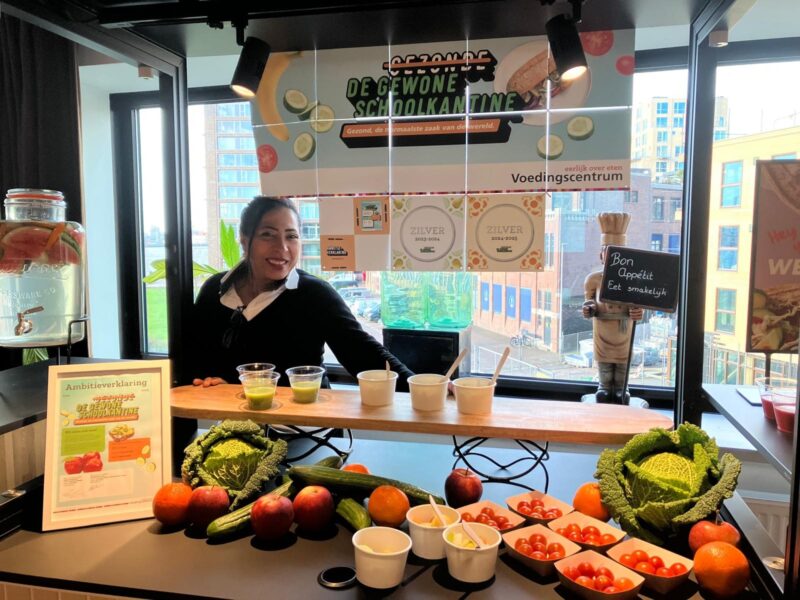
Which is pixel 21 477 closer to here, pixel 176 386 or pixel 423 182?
pixel 176 386

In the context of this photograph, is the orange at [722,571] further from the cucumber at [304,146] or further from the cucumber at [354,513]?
the cucumber at [304,146]

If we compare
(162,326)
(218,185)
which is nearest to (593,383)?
(218,185)

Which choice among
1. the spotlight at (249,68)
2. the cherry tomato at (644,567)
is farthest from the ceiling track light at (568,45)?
the cherry tomato at (644,567)

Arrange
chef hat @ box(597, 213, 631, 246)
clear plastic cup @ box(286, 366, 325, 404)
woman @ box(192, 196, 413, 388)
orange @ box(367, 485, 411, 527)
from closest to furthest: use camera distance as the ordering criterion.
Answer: orange @ box(367, 485, 411, 527) < clear plastic cup @ box(286, 366, 325, 404) < chef hat @ box(597, 213, 631, 246) < woman @ box(192, 196, 413, 388)

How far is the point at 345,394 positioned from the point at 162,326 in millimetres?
2331

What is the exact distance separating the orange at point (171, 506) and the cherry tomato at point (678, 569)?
104cm

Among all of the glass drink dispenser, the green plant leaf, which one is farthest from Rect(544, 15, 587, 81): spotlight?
the green plant leaf

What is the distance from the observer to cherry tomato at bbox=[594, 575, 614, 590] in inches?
40.9

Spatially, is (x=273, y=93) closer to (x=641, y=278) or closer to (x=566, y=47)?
(x=566, y=47)

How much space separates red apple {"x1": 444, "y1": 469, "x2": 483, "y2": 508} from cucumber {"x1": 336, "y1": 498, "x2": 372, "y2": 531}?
0.71 ft

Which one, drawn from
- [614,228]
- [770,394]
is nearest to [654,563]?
[770,394]

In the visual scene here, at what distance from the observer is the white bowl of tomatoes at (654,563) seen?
106cm

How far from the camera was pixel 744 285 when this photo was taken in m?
2.44

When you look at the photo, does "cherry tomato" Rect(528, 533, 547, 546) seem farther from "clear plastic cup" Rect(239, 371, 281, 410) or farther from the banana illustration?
the banana illustration
